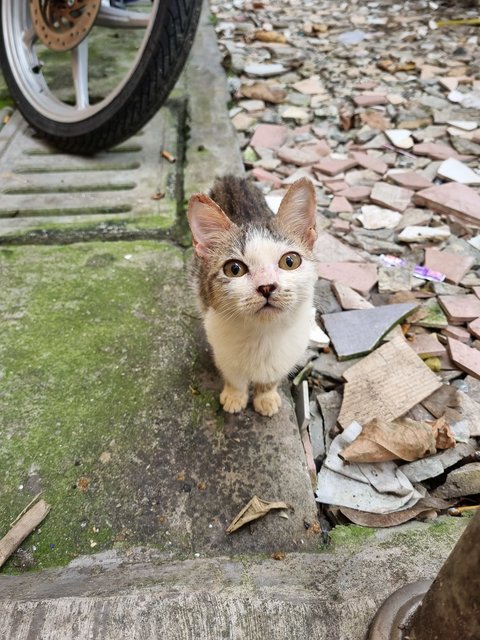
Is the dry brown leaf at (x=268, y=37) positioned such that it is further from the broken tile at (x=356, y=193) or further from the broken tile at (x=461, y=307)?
the broken tile at (x=461, y=307)

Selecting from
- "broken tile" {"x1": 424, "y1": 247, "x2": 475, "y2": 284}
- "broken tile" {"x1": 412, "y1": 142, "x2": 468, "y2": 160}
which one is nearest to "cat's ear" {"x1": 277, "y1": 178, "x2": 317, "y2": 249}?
"broken tile" {"x1": 424, "y1": 247, "x2": 475, "y2": 284}

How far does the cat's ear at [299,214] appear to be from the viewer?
1.75 metres

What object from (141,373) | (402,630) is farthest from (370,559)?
(141,373)

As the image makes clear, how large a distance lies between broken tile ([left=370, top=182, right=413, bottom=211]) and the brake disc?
2113 millimetres

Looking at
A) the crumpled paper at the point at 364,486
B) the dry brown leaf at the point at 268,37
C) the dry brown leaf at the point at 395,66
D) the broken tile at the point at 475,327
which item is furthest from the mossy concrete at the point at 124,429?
the dry brown leaf at the point at 268,37

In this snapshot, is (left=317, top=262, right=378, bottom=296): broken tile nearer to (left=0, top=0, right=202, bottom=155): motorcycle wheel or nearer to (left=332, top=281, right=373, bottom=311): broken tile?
(left=332, top=281, right=373, bottom=311): broken tile

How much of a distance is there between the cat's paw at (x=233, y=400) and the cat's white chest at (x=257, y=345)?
5cm

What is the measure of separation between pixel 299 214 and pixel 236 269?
1.14 feet

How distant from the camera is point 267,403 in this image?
1.99 meters

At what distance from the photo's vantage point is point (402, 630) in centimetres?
123

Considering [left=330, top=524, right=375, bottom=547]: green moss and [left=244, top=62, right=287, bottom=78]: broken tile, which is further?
[left=244, top=62, right=287, bottom=78]: broken tile

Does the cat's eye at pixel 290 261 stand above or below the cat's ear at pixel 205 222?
below

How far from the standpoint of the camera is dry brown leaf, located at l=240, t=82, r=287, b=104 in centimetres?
441

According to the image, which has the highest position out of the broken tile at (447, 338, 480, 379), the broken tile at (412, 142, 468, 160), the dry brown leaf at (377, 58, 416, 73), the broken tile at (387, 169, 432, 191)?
the dry brown leaf at (377, 58, 416, 73)
